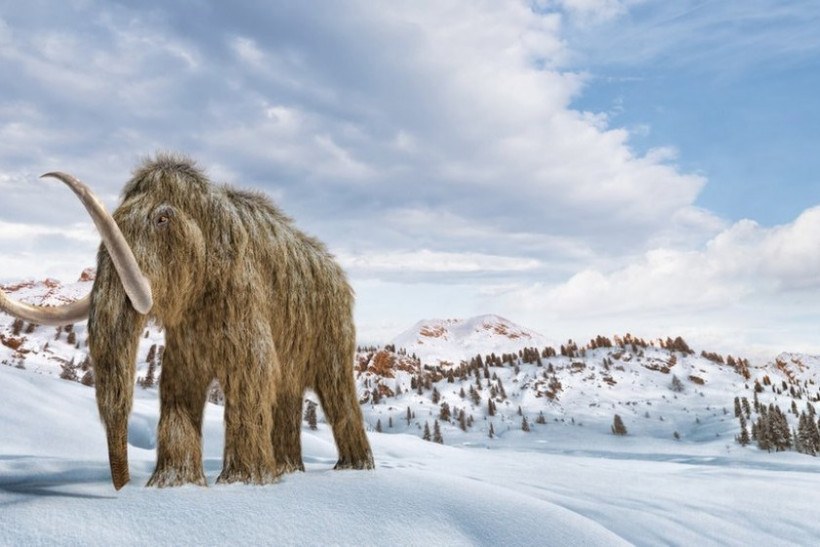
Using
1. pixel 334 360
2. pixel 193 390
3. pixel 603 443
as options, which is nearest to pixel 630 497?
pixel 334 360

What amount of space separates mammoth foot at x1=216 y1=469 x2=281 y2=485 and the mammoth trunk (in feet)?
2.56

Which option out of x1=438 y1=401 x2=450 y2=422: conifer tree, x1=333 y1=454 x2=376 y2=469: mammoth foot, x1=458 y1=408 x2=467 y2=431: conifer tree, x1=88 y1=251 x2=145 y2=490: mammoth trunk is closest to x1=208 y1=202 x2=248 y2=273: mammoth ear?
x1=88 y1=251 x2=145 y2=490: mammoth trunk

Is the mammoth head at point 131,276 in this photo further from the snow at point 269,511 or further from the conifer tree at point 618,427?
the conifer tree at point 618,427

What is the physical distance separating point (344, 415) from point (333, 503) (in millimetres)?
2494

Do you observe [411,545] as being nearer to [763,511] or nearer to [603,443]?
[763,511]

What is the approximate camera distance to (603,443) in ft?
159

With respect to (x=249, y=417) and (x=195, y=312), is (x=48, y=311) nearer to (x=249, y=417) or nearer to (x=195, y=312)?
(x=195, y=312)

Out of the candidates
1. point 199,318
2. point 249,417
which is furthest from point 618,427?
point 199,318

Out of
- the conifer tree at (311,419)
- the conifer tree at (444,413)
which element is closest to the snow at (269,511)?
the conifer tree at (311,419)

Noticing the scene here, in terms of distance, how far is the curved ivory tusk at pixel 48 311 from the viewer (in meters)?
3.72

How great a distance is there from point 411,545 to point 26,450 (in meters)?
4.22

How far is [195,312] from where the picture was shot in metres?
4.56

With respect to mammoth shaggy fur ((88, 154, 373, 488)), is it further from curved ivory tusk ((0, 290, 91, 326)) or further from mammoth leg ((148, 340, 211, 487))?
curved ivory tusk ((0, 290, 91, 326))

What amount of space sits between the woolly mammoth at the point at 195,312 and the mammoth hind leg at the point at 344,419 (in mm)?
423
